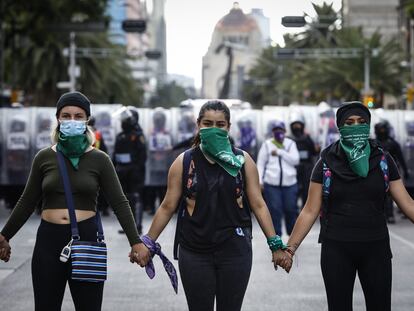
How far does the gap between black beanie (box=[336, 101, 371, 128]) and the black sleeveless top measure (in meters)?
0.69

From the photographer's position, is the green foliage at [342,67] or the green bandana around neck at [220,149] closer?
the green bandana around neck at [220,149]

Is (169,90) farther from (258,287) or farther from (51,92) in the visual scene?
(258,287)

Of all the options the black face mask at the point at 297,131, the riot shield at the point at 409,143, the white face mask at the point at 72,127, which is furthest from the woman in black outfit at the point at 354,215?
the riot shield at the point at 409,143

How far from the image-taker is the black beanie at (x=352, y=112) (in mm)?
6379

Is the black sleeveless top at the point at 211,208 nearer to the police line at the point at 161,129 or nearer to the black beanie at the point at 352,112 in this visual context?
the black beanie at the point at 352,112

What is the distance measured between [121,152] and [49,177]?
34.7 ft

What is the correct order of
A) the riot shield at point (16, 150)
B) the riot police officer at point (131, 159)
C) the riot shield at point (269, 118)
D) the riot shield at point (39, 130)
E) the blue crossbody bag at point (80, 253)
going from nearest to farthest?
the blue crossbody bag at point (80, 253), the riot police officer at point (131, 159), the riot shield at point (16, 150), the riot shield at point (39, 130), the riot shield at point (269, 118)

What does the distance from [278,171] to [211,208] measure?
8264 mm

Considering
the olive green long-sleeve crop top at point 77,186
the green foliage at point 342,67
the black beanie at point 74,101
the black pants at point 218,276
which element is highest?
the green foliage at point 342,67

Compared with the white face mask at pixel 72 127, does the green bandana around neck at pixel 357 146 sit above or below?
below

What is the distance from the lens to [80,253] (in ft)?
19.5

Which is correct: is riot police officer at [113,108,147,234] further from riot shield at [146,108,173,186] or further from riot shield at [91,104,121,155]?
riot shield at [91,104,121,155]

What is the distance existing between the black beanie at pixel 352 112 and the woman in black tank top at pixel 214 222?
0.61 meters

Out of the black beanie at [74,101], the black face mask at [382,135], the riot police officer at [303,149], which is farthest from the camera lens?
the black face mask at [382,135]
